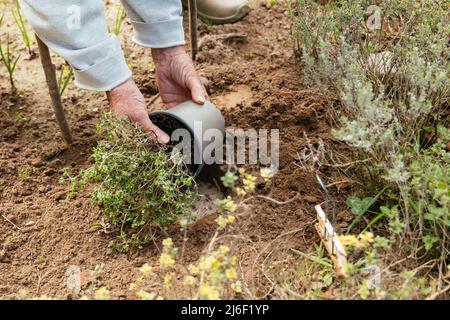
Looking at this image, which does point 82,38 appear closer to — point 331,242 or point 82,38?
point 82,38

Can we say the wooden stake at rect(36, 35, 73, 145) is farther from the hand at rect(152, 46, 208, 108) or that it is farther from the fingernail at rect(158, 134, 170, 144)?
the fingernail at rect(158, 134, 170, 144)

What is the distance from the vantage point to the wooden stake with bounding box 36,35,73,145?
8.78ft

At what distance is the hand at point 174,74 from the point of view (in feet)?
9.18

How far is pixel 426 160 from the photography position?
85.8 inches

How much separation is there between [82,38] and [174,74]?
57 cm

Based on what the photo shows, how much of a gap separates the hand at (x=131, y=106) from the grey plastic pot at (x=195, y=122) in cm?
8

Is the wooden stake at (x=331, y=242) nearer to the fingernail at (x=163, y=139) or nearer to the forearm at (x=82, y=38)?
the fingernail at (x=163, y=139)

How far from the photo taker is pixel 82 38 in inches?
95.6

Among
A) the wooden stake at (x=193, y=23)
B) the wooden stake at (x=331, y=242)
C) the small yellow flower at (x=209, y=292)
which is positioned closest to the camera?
the small yellow flower at (x=209, y=292)

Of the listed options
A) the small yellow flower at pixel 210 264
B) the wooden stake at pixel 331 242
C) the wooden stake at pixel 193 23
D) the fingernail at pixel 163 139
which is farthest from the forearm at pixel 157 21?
the small yellow flower at pixel 210 264

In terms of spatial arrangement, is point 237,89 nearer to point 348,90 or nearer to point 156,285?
point 348,90

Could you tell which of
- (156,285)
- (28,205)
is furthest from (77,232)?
(156,285)

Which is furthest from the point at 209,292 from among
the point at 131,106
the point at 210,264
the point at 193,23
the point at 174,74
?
the point at 193,23

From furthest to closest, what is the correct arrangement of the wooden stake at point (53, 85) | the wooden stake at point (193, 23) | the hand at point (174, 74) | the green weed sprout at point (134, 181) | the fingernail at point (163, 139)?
the wooden stake at point (193, 23) < the hand at point (174, 74) < the wooden stake at point (53, 85) < the fingernail at point (163, 139) < the green weed sprout at point (134, 181)
